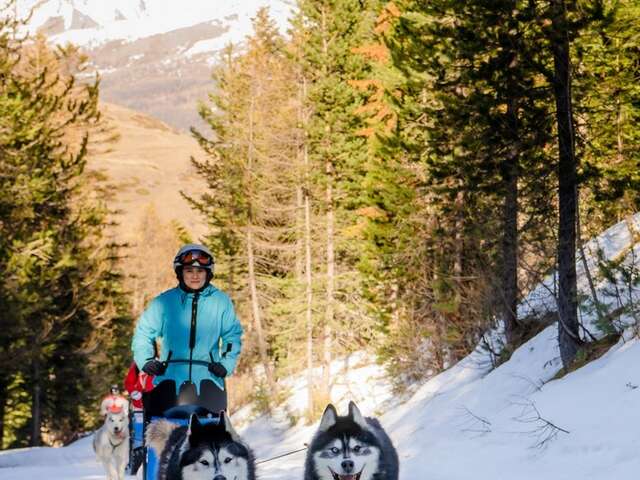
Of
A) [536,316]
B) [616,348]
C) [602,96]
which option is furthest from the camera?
[536,316]

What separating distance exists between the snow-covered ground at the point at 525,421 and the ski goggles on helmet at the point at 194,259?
4012mm

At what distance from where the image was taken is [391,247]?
24906 millimetres

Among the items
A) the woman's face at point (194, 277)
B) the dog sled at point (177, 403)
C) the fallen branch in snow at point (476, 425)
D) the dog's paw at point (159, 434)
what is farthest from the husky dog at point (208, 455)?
the fallen branch in snow at point (476, 425)

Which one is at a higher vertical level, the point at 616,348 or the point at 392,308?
the point at 616,348

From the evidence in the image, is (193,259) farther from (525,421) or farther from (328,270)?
(328,270)

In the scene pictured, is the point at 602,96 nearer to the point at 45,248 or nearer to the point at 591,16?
the point at 591,16

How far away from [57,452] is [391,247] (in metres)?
12.1

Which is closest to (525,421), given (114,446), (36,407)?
(114,446)

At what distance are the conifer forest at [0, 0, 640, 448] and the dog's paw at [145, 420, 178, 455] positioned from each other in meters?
6.82

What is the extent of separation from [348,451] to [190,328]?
1.52 m

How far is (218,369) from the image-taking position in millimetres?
6121

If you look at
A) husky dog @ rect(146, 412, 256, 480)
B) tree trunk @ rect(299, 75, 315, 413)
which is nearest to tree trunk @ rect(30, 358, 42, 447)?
tree trunk @ rect(299, 75, 315, 413)

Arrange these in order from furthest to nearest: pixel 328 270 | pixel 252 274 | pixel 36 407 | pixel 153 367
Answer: pixel 252 274 → pixel 36 407 → pixel 328 270 → pixel 153 367

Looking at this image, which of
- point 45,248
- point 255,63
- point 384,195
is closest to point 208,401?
point 384,195
